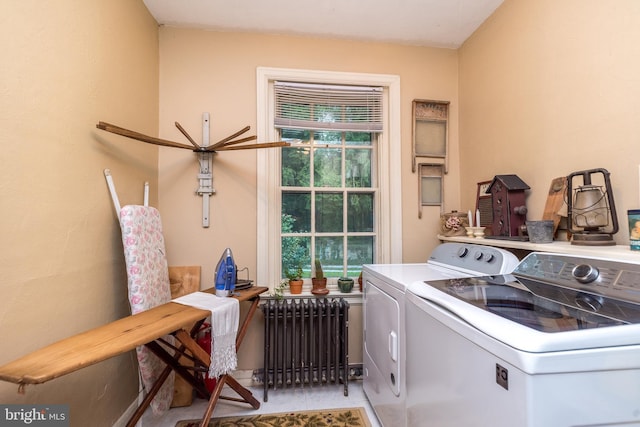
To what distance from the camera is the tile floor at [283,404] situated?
6.48 feet

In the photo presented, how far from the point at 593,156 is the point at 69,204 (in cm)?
260

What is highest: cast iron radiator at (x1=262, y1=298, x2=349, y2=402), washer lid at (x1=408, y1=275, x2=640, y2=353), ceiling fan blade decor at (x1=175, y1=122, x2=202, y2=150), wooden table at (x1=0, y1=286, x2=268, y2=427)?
ceiling fan blade decor at (x1=175, y1=122, x2=202, y2=150)

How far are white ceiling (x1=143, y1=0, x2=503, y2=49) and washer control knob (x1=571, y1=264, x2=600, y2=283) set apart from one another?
6.41 ft

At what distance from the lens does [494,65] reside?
7.18 feet

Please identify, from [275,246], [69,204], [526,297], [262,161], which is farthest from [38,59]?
[526,297]

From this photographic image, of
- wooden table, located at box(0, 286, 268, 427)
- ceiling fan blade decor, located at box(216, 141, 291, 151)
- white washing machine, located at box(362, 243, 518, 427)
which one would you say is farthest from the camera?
ceiling fan blade decor, located at box(216, 141, 291, 151)

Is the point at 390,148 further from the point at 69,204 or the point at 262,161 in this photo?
the point at 69,204

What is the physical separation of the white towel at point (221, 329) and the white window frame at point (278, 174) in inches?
26.5

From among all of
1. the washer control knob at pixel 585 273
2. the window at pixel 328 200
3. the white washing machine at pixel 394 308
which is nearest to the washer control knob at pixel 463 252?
the white washing machine at pixel 394 308

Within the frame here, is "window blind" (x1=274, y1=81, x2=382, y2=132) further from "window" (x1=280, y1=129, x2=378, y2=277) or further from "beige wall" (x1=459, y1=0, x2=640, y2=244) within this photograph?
"beige wall" (x1=459, y1=0, x2=640, y2=244)

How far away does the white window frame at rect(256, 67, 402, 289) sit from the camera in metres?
2.40

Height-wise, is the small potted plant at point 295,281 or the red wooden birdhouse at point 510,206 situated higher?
the red wooden birdhouse at point 510,206
